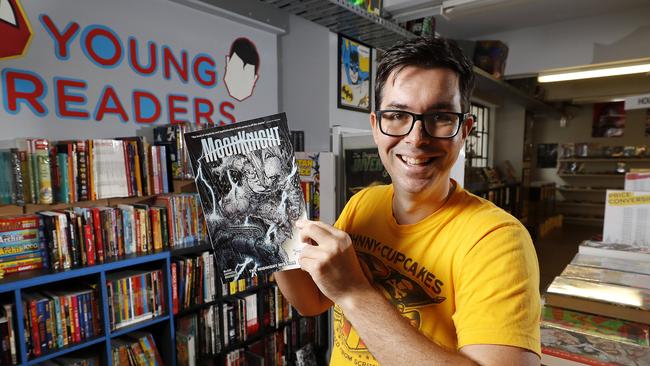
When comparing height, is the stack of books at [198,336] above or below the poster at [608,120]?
below

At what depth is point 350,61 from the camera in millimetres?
3000

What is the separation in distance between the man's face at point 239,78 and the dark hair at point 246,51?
0.09 feet

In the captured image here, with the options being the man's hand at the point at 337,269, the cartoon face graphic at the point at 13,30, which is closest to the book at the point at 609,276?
the man's hand at the point at 337,269

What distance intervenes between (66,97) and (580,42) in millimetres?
5150

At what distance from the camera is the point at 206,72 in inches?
103

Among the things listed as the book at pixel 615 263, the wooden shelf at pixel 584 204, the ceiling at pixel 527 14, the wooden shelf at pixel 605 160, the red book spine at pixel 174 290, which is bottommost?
the wooden shelf at pixel 584 204

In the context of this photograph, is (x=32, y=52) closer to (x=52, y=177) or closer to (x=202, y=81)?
(x=52, y=177)

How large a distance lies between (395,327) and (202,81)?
93.8 inches

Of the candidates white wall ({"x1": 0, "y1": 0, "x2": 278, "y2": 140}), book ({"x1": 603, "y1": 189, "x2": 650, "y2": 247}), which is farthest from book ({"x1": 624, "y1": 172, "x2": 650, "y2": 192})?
white wall ({"x1": 0, "y1": 0, "x2": 278, "y2": 140})

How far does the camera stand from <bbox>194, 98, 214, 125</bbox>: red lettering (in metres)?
2.56

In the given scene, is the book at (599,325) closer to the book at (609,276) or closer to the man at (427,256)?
the book at (609,276)

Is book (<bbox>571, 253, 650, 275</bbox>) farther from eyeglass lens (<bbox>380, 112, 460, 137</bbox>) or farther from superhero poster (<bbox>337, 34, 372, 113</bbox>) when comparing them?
superhero poster (<bbox>337, 34, 372, 113</bbox>)

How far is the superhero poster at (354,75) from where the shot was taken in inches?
116

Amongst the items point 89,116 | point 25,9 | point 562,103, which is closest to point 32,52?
point 25,9
